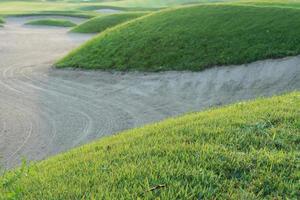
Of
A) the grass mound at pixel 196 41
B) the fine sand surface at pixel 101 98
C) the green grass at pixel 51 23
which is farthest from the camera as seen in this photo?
the green grass at pixel 51 23

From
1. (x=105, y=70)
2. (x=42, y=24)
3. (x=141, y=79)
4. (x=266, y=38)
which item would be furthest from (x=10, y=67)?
(x=42, y=24)

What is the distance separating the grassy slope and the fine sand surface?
20.9 feet

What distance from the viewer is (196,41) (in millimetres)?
23516

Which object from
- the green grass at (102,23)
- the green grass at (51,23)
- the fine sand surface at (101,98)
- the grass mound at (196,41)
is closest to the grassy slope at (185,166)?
the fine sand surface at (101,98)

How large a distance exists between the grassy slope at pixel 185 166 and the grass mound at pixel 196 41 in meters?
12.7

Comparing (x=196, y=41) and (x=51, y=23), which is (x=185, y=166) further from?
(x=51, y=23)

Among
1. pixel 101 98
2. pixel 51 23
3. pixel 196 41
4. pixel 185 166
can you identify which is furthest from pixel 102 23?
pixel 185 166

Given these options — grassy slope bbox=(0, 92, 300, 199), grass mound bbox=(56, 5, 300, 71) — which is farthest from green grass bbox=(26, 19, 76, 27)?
grassy slope bbox=(0, 92, 300, 199)

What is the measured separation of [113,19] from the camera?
4906cm

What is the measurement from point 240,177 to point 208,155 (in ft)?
2.55

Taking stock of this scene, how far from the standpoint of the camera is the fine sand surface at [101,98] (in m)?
15.4

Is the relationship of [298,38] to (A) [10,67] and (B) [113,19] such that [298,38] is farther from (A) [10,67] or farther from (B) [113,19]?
(B) [113,19]

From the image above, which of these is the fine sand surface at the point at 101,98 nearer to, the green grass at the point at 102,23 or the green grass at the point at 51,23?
the green grass at the point at 102,23

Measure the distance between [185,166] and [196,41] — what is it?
1758 centimetres
